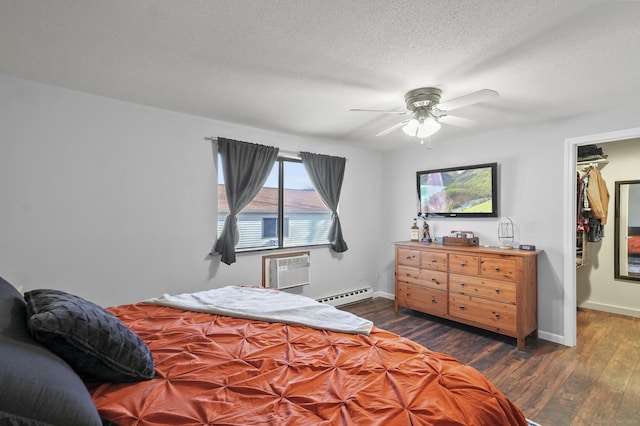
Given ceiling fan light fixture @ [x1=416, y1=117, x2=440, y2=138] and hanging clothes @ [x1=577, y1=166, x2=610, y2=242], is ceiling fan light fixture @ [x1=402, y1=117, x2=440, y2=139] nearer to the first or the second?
ceiling fan light fixture @ [x1=416, y1=117, x2=440, y2=138]

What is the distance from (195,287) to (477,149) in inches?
149

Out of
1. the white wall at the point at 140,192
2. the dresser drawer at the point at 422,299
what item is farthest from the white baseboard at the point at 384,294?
the white wall at the point at 140,192

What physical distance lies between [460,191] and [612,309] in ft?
8.51

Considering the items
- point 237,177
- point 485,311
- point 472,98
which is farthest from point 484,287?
point 237,177

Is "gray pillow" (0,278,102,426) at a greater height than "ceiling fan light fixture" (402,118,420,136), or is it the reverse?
"ceiling fan light fixture" (402,118,420,136)

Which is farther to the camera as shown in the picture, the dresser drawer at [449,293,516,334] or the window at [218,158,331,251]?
the window at [218,158,331,251]

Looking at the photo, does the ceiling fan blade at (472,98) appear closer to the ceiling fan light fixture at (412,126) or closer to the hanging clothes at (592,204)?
the ceiling fan light fixture at (412,126)

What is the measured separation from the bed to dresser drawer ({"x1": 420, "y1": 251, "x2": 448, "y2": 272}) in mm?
2247

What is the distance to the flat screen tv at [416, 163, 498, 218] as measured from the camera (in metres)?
3.79

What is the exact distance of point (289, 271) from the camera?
393 cm

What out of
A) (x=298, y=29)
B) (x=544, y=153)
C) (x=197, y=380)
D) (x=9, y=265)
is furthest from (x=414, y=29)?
(x=9, y=265)

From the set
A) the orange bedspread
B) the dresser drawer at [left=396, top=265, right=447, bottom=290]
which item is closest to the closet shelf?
the dresser drawer at [left=396, top=265, right=447, bottom=290]

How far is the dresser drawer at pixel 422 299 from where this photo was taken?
12.2ft

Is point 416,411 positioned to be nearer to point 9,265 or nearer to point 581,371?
point 581,371
